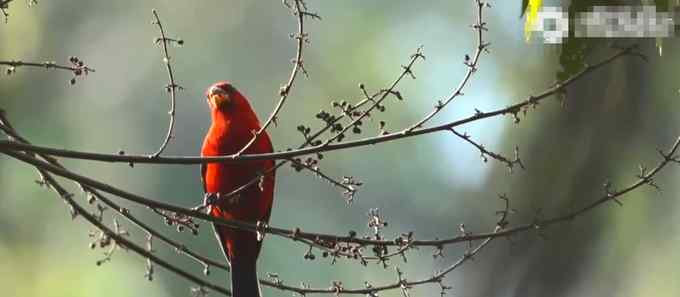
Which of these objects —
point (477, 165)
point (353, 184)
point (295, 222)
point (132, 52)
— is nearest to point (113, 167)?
point (132, 52)

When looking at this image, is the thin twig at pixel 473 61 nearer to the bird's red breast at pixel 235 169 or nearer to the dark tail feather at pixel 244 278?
the bird's red breast at pixel 235 169

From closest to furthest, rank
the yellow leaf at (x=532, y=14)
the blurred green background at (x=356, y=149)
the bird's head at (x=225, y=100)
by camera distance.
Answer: the yellow leaf at (x=532, y=14)
the bird's head at (x=225, y=100)
the blurred green background at (x=356, y=149)

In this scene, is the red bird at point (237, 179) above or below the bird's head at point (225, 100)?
below

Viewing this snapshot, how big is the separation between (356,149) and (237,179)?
2.44m

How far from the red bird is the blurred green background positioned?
1.91ft

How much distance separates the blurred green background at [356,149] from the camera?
125 inches

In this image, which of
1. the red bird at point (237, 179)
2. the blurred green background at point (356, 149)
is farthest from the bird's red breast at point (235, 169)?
the blurred green background at point (356, 149)

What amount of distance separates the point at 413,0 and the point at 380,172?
1.22 m

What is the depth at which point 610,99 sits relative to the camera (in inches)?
123

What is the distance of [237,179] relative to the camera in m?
2.52

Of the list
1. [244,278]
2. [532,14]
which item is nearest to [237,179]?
[244,278]

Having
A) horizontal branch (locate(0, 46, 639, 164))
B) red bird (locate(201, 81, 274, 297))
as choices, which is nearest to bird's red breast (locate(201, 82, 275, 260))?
red bird (locate(201, 81, 274, 297))

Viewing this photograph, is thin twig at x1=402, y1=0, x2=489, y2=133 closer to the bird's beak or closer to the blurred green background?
the bird's beak

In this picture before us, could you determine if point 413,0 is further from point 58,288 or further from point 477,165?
point 58,288
